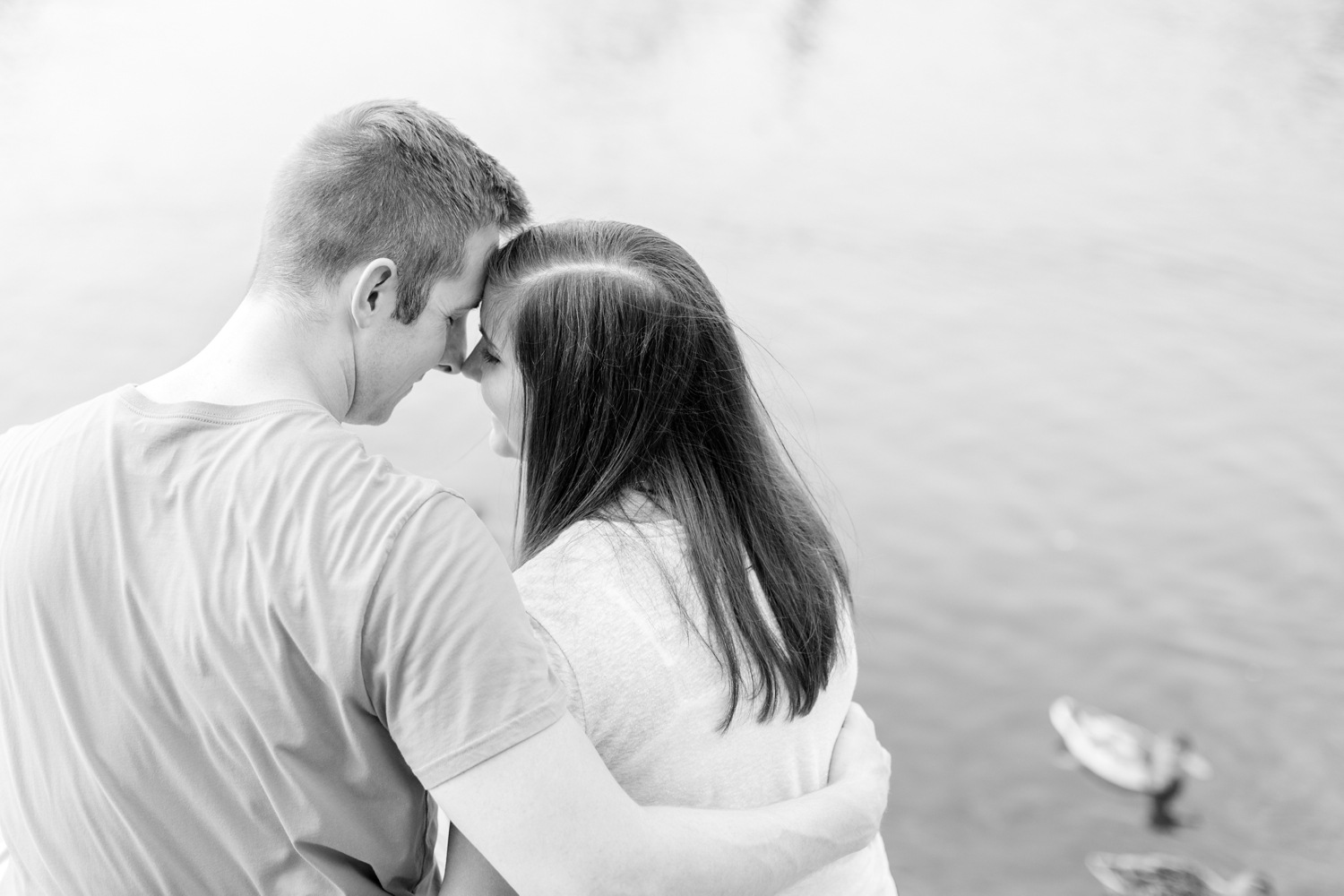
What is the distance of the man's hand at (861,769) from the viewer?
206cm

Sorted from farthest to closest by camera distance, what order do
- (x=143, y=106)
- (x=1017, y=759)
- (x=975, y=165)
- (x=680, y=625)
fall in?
(x=975, y=165) < (x=143, y=106) < (x=1017, y=759) < (x=680, y=625)

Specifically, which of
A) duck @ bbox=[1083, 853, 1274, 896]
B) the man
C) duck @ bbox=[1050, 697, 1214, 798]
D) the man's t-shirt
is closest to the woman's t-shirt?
the man

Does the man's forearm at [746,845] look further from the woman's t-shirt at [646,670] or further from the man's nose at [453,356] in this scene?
the man's nose at [453,356]

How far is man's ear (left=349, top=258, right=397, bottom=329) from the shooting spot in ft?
6.55

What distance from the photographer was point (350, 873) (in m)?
1.69

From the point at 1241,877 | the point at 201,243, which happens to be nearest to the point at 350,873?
the point at 1241,877

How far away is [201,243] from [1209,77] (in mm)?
16233

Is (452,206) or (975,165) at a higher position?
(452,206)

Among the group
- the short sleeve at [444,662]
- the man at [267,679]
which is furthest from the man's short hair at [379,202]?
the short sleeve at [444,662]

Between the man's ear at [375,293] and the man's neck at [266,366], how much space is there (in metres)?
0.05

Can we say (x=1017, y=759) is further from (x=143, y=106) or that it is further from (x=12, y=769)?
(x=143, y=106)

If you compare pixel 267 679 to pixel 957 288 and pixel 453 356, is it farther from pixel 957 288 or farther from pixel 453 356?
pixel 957 288

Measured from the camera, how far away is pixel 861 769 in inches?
83.5

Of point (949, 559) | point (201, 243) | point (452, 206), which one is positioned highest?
point (452, 206)
